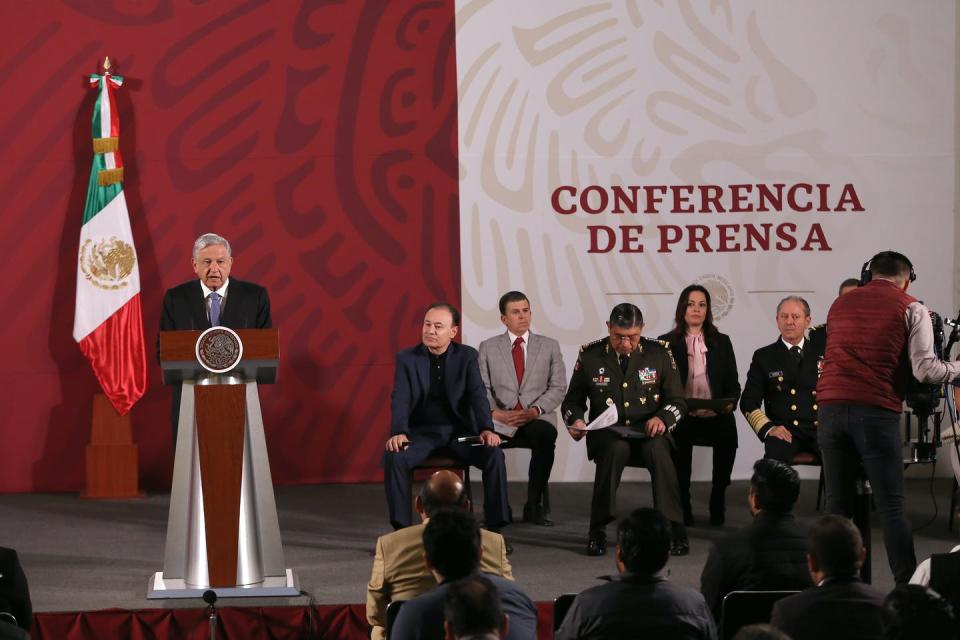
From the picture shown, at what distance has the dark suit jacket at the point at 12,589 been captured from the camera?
3.39 metres

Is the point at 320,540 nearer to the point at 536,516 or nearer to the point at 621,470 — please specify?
the point at 536,516

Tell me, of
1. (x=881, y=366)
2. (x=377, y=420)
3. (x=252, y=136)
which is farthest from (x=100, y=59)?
(x=881, y=366)

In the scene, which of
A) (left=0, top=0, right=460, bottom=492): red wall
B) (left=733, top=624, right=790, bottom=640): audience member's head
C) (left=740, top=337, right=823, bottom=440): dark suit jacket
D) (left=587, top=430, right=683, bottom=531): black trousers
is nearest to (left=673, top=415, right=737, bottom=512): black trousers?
(left=740, top=337, right=823, bottom=440): dark suit jacket

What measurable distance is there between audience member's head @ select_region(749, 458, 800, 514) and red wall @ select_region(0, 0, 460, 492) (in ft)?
13.6

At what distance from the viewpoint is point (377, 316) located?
24.6ft

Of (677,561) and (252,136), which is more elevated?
(252,136)

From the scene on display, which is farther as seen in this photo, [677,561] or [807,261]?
[807,261]

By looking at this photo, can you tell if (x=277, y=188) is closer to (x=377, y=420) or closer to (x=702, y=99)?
(x=377, y=420)

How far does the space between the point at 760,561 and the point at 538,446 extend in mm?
2921

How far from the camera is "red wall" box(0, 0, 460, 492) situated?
727 centimetres

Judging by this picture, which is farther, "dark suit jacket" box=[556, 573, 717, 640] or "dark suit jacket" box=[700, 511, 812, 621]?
"dark suit jacket" box=[700, 511, 812, 621]

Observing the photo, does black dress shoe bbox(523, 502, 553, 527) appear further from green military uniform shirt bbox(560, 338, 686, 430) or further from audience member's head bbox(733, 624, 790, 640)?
audience member's head bbox(733, 624, 790, 640)

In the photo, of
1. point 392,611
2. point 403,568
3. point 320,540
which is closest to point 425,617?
point 392,611

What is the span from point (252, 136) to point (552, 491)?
2696 mm
